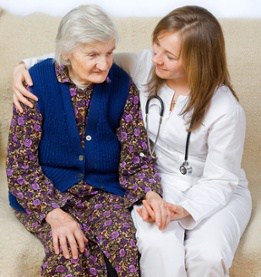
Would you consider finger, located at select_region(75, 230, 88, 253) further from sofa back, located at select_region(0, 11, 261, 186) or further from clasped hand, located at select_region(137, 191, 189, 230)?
sofa back, located at select_region(0, 11, 261, 186)

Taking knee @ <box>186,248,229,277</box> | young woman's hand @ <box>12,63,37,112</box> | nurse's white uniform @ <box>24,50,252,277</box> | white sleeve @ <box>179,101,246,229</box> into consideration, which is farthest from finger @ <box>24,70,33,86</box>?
knee @ <box>186,248,229,277</box>

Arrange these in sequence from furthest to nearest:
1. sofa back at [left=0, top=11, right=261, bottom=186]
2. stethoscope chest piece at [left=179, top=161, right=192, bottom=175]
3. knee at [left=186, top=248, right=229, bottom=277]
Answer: sofa back at [left=0, top=11, right=261, bottom=186]
stethoscope chest piece at [left=179, top=161, right=192, bottom=175]
knee at [left=186, top=248, right=229, bottom=277]

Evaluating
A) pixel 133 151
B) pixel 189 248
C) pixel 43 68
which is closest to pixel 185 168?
pixel 133 151

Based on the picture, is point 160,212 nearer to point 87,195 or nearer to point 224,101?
point 87,195

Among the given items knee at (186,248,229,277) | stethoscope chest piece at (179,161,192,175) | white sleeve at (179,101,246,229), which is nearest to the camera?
knee at (186,248,229,277)

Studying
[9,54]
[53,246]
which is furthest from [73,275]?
[9,54]

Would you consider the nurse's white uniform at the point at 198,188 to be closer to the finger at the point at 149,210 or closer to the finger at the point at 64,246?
the finger at the point at 149,210

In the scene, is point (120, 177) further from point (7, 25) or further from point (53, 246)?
point (7, 25)

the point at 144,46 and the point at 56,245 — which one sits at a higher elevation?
the point at 144,46

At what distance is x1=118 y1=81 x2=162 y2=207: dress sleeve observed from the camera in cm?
200

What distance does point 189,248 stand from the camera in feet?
6.05

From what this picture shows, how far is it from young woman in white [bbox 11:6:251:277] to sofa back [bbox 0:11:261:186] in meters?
0.37

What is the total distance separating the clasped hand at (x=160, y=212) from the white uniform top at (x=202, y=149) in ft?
0.13

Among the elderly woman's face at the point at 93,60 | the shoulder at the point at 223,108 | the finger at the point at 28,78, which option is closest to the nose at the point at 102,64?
the elderly woman's face at the point at 93,60
